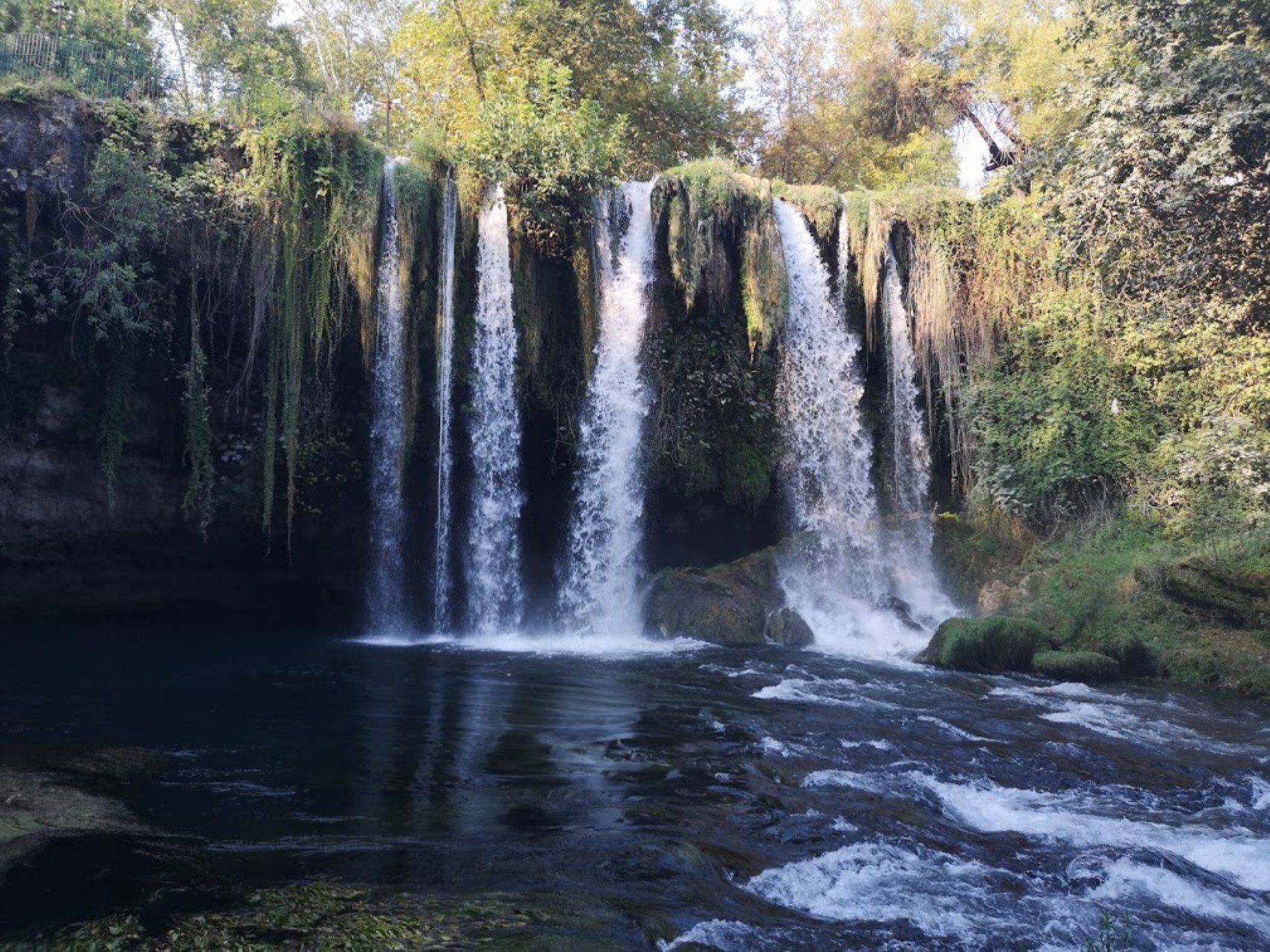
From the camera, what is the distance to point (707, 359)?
16531 millimetres

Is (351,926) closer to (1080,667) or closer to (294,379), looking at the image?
(1080,667)

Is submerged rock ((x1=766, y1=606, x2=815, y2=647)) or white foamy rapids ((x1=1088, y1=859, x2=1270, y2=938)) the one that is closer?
white foamy rapids ((x1=1088, y1=859, x2=1270, y2=938))

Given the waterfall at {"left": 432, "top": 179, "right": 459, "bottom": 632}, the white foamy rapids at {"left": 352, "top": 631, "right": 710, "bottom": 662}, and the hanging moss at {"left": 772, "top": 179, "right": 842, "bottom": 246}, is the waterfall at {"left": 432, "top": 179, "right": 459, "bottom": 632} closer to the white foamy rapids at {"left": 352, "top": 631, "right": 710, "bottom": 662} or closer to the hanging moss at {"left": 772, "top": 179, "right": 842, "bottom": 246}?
the white foamy rapids at {"left": 352, "top": 631, "right": 710, "bottom": 662}

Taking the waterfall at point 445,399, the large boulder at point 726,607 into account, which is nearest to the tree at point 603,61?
the waterfall at point 445,399

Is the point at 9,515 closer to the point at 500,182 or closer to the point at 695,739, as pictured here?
the point at 500,182

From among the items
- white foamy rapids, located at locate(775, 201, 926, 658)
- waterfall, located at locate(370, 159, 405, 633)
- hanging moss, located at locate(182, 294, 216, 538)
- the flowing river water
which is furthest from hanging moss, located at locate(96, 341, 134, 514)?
white foamy rapids, located at locate(775, 201, 926, 658)

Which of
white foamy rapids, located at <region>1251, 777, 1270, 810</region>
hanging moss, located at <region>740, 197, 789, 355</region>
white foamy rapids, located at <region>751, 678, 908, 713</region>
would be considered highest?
hanging moss, located at <region>740, 197, 789, 355</region>

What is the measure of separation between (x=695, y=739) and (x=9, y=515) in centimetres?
1135

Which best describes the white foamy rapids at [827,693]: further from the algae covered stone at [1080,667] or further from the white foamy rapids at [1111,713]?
the algae covered stone at [1080,667]

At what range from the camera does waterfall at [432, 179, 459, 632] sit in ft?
48.8

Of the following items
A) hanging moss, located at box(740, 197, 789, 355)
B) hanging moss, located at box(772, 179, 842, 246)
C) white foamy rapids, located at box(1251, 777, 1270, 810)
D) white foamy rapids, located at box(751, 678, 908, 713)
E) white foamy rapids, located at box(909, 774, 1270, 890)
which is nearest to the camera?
white foamy rapids, located at box(909, 774, 1270, 890)

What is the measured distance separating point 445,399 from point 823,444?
21.2 ft

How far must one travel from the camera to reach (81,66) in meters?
14.4

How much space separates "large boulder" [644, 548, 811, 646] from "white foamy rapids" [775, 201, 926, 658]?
0.48 meters
